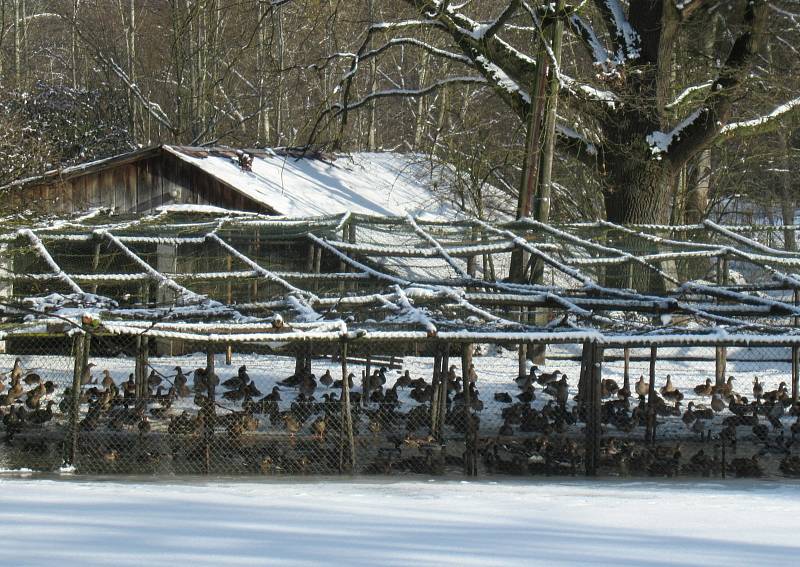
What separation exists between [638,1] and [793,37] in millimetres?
9524

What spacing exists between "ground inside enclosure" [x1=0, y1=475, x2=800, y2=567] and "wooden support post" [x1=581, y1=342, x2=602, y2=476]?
4.75ft

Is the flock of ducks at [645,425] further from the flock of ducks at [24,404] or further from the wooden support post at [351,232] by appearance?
the flock of ducks at [24,404]

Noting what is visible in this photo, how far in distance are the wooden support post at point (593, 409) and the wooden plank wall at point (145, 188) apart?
39.8ft

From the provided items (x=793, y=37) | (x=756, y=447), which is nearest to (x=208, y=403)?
(x=756, y=447)

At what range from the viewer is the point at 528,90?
2061 centimetres

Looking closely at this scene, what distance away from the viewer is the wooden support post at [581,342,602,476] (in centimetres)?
1350

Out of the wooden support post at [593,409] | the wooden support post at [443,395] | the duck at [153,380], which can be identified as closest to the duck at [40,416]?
the duck at [153,380]

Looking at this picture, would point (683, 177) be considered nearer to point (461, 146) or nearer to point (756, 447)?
point (461, 146)

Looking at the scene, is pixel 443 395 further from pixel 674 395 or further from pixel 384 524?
pixel 674 395

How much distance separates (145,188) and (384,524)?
16644 mm

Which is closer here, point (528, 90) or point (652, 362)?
→ point (652, 362)

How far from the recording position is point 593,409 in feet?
44.3

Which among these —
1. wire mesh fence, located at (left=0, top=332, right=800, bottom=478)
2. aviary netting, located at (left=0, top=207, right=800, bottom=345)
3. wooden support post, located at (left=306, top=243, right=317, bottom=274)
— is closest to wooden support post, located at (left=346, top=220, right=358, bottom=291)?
aviary netting, located at (left=0, top=207, right=800, bottom=345)

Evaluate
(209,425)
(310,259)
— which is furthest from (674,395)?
(209,425)
